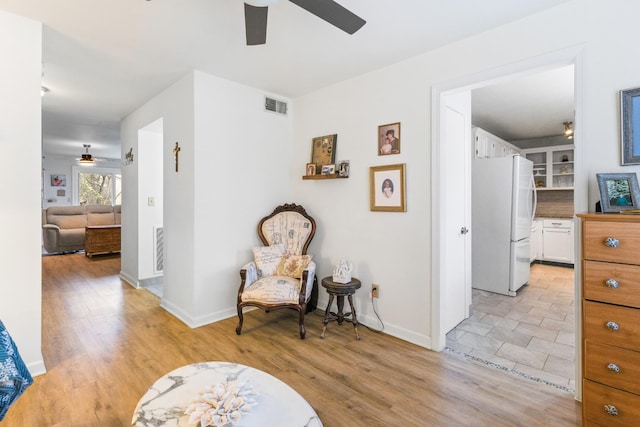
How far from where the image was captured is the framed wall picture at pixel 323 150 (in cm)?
332

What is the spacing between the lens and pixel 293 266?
10.5 feet

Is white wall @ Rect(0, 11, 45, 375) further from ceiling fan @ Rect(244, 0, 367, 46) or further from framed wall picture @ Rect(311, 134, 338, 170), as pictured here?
framed wall picture @ Rect(311, 134, 338, 170)

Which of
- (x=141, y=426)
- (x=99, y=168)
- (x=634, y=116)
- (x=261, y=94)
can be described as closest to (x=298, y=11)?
(x=261, y=94)

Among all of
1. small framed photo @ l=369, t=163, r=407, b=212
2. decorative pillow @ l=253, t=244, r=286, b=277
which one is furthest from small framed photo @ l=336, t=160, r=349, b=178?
decorative pillow @ l=253, t=244, r=286, b=277

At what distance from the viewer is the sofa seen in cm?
694

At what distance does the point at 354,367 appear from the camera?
2.29 meters

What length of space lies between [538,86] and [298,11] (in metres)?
2.96

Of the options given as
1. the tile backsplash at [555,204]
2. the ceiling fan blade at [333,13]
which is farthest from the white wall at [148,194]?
the tile backsplash at [555,204]

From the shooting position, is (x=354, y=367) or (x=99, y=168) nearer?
(x=354, y=367)

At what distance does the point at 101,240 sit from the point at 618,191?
7885 mm

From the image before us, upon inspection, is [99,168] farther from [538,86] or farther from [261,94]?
[538,86]

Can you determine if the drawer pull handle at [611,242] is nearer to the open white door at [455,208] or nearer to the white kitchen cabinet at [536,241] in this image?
the open white door at [455,208]

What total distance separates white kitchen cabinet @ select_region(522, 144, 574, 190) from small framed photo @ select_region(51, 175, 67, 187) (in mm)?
11423

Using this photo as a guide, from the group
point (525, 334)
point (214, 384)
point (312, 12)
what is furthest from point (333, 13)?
point (525, 334)
